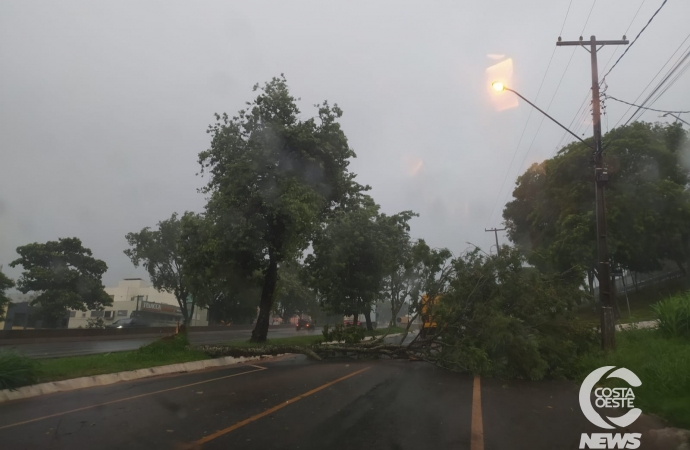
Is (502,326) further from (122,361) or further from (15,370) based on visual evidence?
(15,370)

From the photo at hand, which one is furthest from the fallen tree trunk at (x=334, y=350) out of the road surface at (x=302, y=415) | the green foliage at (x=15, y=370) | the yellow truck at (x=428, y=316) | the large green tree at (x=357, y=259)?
the large green tree at (x=357, y=259)

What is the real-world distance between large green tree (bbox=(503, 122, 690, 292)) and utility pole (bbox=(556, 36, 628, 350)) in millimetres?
13393

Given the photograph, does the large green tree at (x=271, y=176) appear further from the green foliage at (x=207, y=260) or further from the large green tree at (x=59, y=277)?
the large green tree at (x=59, y=277)

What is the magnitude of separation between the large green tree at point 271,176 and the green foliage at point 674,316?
37.7ft

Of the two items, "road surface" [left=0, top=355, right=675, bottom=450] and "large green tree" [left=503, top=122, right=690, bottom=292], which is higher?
"large green tree" [left=503, top=122, right=690, bottom=292]

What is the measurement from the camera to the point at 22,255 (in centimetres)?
4031

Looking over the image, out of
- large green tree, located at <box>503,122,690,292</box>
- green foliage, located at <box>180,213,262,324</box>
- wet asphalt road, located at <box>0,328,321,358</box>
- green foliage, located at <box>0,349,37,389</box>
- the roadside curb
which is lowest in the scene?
wet asphalt road, located at <box>0,328,321,358</box>

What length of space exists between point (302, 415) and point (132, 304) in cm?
6590

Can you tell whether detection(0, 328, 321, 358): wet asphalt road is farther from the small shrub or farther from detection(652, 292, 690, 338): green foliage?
detection(652, 292, 690, 338): green foliage

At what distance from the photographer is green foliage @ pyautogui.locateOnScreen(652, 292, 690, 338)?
40.1 feet

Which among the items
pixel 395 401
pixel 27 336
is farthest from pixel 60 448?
pixel 27 336

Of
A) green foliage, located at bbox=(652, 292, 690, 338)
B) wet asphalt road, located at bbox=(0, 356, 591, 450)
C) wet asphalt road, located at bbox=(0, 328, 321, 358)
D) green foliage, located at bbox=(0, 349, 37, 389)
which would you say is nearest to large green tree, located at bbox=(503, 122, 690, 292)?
green foliage, located at bbox=(652, 292, 690, 338)

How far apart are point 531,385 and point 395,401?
14.2 feet

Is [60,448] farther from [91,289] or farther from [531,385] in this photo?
[91,289]
